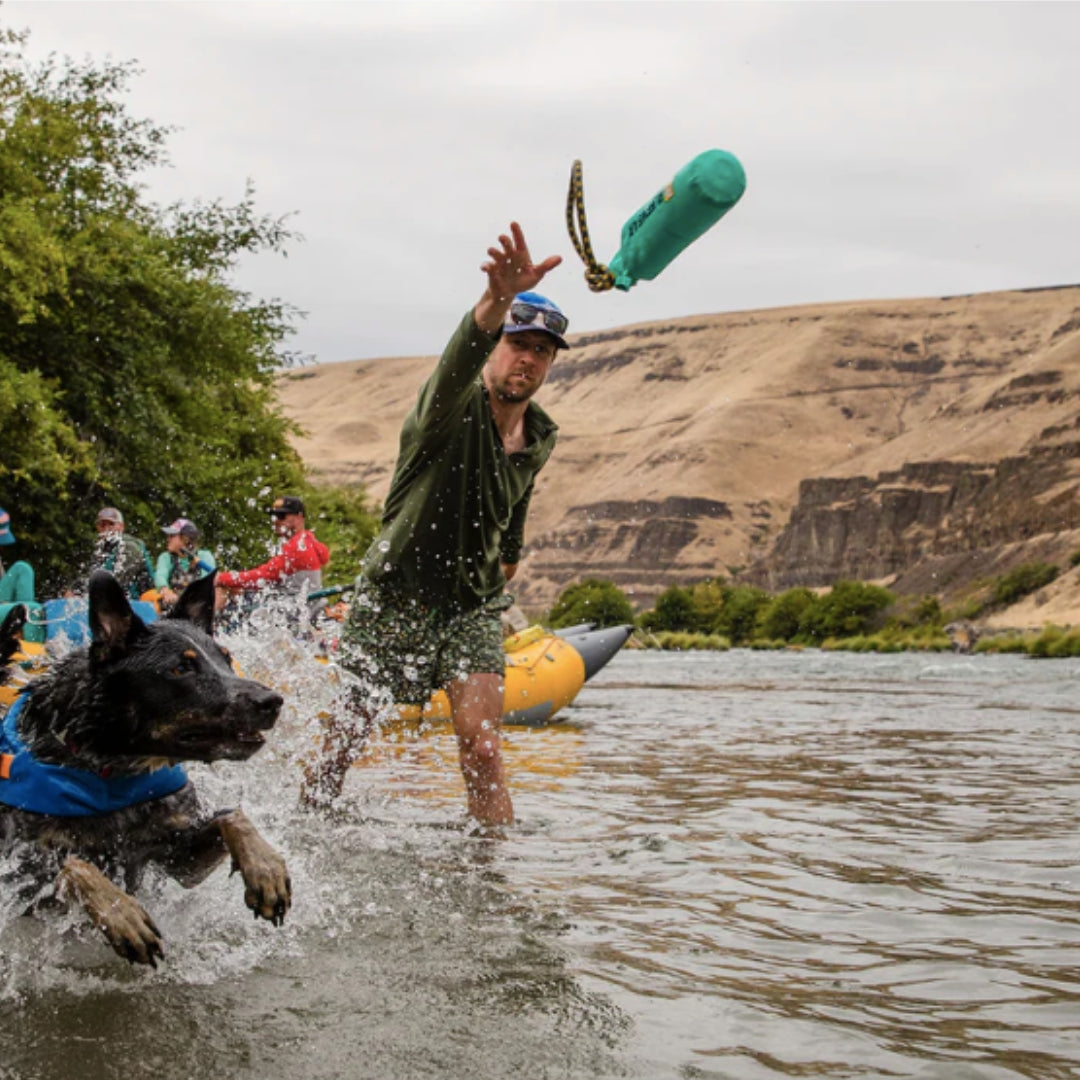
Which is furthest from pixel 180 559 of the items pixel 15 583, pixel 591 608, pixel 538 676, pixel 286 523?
pixel 591 608

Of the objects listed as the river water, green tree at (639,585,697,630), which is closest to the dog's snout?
the river water

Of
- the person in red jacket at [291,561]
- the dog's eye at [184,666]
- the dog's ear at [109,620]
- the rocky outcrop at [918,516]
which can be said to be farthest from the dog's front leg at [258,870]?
the rocky outcrop at [918,516]

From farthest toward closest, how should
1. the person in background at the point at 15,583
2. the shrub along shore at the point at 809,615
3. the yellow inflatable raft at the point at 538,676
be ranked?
the shrub along shore at the point at 809,615 < the yellow inflatable raft at the point at 538,676 < the person in background at the point at 15,583

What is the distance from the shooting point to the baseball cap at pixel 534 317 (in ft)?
18.9

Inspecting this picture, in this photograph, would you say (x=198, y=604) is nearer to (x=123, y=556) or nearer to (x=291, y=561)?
(x=291, y=561)

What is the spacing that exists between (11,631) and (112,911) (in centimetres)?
142

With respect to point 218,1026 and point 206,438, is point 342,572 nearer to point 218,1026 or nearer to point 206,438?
point 206,438

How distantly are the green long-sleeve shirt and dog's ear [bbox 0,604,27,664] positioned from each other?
172 cm

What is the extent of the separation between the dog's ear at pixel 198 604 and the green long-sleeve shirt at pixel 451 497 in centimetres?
152

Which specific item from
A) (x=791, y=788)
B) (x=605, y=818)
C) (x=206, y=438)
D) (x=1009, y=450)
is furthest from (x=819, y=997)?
(x=1009, y=450)

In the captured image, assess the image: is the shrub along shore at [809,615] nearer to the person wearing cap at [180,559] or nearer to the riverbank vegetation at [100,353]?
the riverbank vegetation at [100,353]

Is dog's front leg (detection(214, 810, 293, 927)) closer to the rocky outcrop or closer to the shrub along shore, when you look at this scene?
the shrub along shore

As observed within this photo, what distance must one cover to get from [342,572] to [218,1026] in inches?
1148

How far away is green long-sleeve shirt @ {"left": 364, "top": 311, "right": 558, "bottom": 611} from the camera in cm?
578
